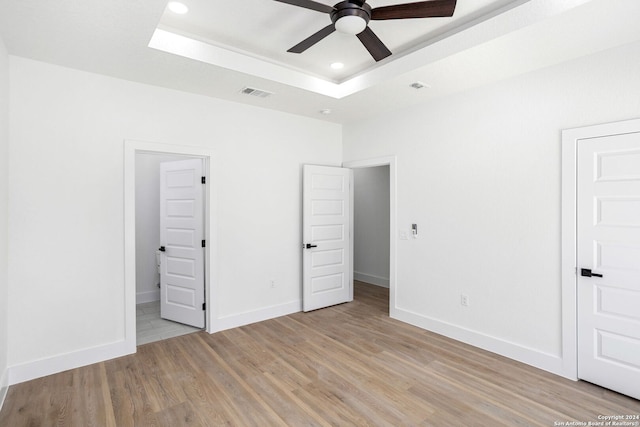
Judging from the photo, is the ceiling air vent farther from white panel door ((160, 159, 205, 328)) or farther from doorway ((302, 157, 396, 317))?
doorway ((302, 157, 396, 317))

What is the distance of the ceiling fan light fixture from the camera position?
85.2 inches

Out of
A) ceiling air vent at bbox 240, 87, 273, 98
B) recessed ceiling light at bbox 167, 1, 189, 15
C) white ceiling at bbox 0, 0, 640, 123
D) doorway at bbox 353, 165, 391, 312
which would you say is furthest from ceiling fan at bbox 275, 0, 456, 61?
doorway at bbox 353, 165, 391, 312

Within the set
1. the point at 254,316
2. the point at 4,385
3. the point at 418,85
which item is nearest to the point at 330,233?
the point at 254,316

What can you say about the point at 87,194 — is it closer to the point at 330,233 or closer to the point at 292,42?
the point at 292,42

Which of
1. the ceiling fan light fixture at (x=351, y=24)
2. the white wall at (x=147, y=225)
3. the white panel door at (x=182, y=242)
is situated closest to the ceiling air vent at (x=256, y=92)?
the white panel door at (x=182, y=242)

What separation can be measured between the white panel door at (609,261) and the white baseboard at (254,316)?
313 cm

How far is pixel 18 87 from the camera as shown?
281cm

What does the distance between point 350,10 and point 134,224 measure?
275 centimetres

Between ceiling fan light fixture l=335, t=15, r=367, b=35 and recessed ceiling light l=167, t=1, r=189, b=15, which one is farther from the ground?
recessed ceiling light l=167, t=1, r=189, b=15

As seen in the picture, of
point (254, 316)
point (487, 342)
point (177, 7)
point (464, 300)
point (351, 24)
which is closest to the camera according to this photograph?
point (351, 24)

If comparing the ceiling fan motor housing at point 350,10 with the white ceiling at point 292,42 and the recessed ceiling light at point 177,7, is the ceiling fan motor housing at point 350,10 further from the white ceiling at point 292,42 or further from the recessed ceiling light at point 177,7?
the recessed ceiling light at point 177,7

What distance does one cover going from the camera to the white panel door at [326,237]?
462 cm

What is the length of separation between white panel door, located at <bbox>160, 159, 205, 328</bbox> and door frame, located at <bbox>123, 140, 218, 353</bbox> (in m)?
0.11

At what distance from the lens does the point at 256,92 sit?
369 centimetres
